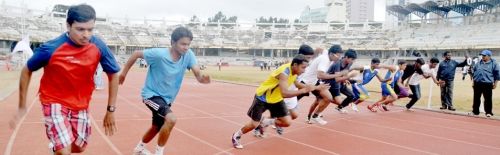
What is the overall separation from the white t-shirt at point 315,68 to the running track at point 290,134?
87 centimetres

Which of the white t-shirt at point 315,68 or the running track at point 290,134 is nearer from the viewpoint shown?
the running track at point 290,134

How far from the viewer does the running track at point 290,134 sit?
5.90 m

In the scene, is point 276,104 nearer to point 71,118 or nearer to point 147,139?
point 147,139

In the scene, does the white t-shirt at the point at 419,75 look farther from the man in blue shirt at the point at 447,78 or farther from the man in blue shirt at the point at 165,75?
the man in blue shirt at the point at 165,75

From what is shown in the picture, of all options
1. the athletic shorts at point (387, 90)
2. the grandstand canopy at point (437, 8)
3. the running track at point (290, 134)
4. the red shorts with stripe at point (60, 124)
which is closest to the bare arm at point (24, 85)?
the red shorts with stripe at point (60, 124)

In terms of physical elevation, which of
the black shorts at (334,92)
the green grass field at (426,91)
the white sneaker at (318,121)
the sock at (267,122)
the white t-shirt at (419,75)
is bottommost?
the green grass field at (426,91)

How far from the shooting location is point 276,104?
20.0 ft

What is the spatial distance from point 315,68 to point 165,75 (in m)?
3.96

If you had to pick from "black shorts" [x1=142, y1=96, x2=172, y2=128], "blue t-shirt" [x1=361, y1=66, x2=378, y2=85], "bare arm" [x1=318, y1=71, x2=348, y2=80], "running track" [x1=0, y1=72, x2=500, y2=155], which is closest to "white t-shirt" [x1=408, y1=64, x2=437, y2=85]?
"running track" [x1=0, y1=72, x2=500, y2=155]

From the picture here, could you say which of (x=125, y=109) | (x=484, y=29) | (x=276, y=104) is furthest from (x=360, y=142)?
(x=484, y=29)

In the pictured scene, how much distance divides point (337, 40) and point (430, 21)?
14813 millimetres

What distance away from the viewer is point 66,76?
3244 millimetres

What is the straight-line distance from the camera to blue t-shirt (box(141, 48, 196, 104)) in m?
4.65

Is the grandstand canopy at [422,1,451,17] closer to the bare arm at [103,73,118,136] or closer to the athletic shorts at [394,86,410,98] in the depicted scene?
the athletic shorts at [394,86,410,98]
